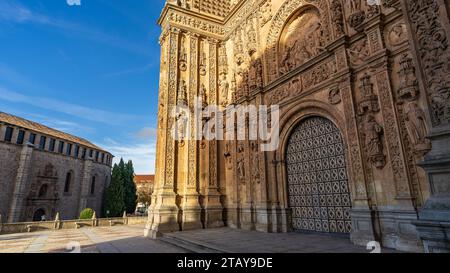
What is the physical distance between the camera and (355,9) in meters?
6.74

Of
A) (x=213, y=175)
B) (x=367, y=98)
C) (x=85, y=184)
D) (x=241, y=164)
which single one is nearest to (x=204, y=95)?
(x=213, y=175)

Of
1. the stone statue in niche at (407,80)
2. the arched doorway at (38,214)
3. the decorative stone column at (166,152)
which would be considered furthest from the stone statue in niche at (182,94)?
the arched doorway at (38,214)

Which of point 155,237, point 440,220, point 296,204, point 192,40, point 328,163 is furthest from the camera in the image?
point 192,40

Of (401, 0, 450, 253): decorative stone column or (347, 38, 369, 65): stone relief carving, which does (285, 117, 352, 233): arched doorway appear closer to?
(347, 38, 369, 65): stone relief carving

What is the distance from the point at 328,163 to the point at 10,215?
31.5 m

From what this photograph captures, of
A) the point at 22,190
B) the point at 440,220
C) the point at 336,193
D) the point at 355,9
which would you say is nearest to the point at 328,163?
the point at 336,193

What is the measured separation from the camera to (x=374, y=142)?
5719 millimetres

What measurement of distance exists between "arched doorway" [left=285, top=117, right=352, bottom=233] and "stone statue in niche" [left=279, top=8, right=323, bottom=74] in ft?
7.62

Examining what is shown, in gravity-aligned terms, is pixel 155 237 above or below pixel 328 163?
below

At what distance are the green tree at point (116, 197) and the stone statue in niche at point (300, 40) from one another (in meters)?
33.4

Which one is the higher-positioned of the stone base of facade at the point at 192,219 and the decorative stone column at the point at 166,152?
the decorative stone column at the point at 166,152

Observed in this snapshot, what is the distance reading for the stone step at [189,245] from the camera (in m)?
6.06

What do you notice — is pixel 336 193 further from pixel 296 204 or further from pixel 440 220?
pixel 440 220

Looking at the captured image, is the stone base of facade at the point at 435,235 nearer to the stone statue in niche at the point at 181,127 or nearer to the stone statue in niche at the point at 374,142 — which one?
the stone statue in niche at the point at 374,142
